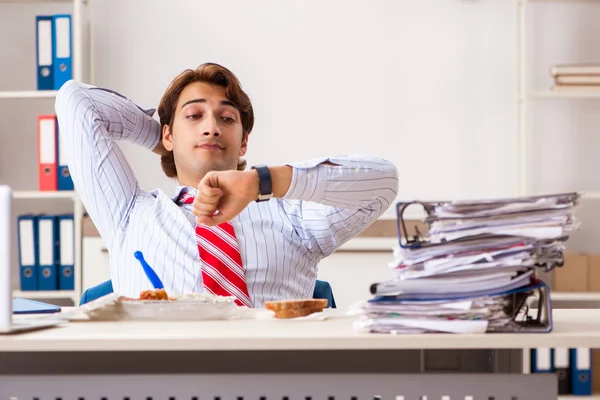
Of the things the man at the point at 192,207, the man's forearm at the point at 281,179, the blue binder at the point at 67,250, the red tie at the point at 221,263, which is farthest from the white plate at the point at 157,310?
the blue binder at the point at 67,250

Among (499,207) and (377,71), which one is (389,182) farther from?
(377,71)

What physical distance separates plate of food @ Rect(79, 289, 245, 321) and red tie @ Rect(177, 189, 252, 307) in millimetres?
578

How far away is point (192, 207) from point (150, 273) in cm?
20

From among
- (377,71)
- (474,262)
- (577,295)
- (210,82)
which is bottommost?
(577,295)

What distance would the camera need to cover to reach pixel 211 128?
7.23 feet

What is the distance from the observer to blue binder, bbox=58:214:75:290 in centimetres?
334

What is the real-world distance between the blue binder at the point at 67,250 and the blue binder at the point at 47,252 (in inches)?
0.9

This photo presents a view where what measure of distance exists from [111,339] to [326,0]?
116 inches

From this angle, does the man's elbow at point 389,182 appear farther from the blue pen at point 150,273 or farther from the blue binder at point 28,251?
the blue binder at point 28,251

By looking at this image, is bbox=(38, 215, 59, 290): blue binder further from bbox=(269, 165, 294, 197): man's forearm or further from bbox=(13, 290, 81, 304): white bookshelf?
bbox=(269, 165, 294, 197): man's forearm

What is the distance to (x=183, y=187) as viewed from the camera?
218cm

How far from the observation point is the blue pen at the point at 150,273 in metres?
1.90

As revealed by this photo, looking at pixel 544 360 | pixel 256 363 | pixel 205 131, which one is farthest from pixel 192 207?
pixel 544 360

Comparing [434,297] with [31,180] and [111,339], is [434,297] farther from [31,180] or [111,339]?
[31,180]
